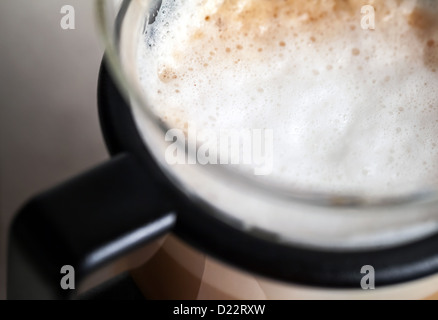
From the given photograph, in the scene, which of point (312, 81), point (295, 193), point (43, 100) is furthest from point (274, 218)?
point (43, 100)

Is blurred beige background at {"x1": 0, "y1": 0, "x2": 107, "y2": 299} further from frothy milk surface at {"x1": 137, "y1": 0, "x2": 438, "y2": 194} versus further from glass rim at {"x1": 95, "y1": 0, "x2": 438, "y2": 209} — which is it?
glass rim at {"x1": 95, "y1": 0, "x2": 438, "y2": 209}

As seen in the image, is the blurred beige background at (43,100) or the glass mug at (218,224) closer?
the glass mug at (218,224)

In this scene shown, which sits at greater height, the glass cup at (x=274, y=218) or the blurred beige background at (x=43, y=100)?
the blurred beige background at (x=43, y=100)

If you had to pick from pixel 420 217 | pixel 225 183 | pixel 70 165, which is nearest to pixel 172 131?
pixel 225 183

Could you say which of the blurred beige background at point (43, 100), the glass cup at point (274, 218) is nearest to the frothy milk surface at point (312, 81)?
the glass cup at point (274, 218)

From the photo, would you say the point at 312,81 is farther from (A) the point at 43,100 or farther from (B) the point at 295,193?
(A) the point at 43,100

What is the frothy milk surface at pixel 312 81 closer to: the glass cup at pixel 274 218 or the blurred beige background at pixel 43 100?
the glass cup at pixel 274 218
